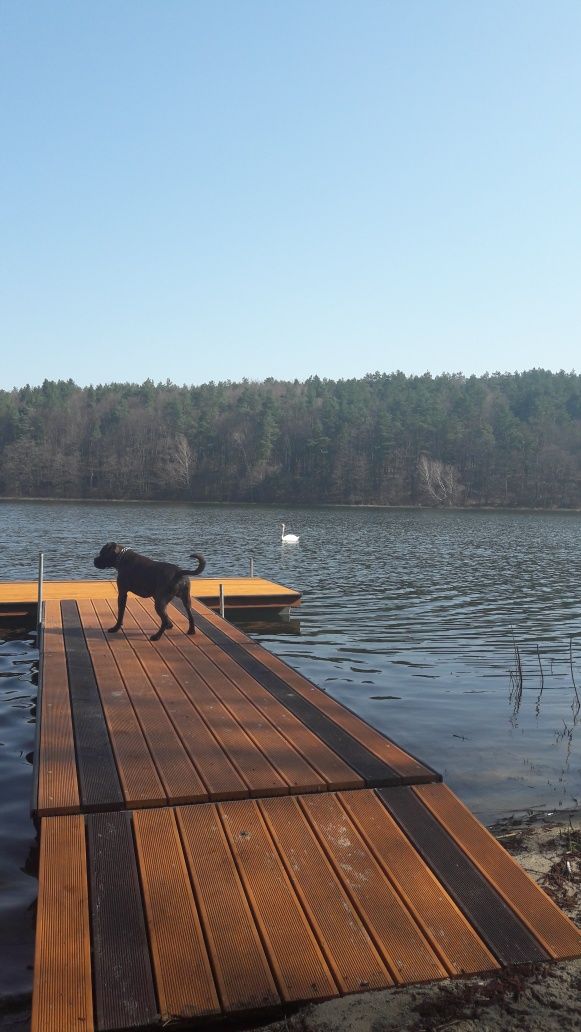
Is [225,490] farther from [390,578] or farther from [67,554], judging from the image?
[390,578]

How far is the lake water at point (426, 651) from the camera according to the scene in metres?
6.95

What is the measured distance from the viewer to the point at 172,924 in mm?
3371

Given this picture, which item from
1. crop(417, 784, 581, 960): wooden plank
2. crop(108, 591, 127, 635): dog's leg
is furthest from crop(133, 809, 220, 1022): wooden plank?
crop(108, 591, 127, 635): dog's leg

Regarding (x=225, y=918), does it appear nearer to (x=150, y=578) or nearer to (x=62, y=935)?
(x=62, y=935)

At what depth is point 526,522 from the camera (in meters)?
57.0

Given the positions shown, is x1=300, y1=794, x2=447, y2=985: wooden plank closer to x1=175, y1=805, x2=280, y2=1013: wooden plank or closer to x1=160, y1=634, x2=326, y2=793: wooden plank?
x1=160, y1=634, x2=326, y2=793: wooden plank

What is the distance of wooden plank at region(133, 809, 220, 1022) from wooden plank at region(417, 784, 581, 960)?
1418 mm

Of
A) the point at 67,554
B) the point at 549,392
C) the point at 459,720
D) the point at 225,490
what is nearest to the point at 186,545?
the point at 67,554

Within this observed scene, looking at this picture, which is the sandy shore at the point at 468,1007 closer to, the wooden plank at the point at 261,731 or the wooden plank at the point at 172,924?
the wooden plank at the point at 172,924

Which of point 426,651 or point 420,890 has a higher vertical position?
point 420,890

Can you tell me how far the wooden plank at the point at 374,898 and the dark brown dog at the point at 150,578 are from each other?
4.59 m

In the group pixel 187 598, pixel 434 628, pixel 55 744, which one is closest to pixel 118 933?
pixel 55 744

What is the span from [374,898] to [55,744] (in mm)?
2470

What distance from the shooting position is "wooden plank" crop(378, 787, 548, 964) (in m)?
3.42
